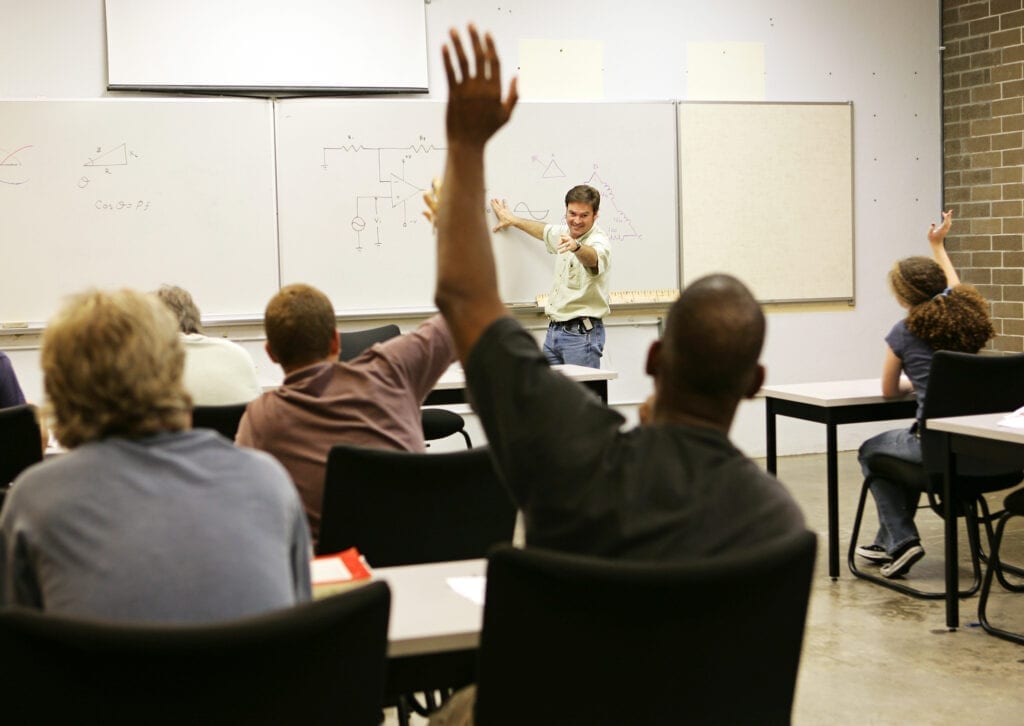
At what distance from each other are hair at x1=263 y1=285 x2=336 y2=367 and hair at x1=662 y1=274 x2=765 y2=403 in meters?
1.35

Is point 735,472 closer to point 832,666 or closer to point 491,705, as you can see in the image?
point 491,705

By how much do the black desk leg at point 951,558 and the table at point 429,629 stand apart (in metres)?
2.27

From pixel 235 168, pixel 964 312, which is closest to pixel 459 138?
pixel 964 312

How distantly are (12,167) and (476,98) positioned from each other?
5000 mm

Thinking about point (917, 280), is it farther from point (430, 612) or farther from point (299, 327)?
point (430, 612)

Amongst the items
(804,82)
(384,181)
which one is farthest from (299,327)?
(804,82)

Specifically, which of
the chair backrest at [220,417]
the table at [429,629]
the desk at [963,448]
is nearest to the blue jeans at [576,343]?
the desk at [963,448]

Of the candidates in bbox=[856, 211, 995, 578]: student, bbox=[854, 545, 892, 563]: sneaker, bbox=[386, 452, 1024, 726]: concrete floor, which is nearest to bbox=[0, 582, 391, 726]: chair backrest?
bbox=[386, 452, 1024, 726]: concrete floor

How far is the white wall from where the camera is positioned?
21.4 ft

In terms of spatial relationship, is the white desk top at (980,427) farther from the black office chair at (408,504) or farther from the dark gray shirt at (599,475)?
the dark gray shirt at (599,475)

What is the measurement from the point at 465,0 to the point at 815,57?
2.15m

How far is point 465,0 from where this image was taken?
20.9 ft

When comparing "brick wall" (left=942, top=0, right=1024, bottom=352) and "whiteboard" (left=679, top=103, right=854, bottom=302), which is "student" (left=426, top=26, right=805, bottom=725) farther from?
"brick wall" (left=942, top=0, right=1024, bottom=352)

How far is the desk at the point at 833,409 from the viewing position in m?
4.38
